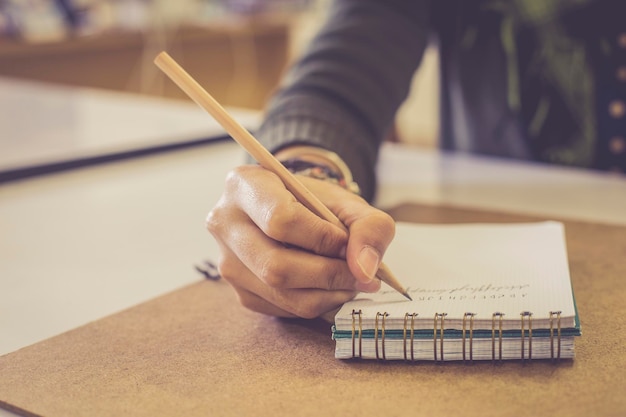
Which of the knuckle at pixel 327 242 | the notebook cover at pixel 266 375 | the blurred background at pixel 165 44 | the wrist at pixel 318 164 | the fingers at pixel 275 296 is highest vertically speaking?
the blurred background at pixel 165 44

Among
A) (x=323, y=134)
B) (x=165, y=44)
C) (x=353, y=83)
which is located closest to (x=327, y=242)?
(x=323, y=134)

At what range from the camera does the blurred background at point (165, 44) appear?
3.22 metres

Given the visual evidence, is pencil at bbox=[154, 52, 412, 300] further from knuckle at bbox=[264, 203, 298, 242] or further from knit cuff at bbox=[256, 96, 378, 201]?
knit cuff at bbox=[256, 96, 378, 201]

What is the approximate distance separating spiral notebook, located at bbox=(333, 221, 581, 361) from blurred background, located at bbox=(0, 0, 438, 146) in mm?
1677

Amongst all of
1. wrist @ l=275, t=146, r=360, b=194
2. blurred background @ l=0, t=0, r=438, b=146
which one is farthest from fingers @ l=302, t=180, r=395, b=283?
blurred background @ l=0, t=0, r=438, b=146

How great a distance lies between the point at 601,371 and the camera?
46cm

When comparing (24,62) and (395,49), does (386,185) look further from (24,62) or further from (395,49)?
(24,62)

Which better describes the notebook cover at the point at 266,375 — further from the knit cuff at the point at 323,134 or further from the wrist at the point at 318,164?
the knit cuff at the point at 323,134

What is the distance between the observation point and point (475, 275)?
1.87 feet

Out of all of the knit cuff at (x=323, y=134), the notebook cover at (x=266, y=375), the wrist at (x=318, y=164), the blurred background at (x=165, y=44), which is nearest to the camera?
the notebook cover at (x=266, y=375)

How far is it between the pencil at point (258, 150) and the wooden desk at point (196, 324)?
62mm

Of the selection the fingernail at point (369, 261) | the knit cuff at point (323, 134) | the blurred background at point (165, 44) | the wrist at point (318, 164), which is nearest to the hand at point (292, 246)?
the fingernail at point (369, 261)

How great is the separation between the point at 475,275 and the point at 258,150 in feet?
0.60

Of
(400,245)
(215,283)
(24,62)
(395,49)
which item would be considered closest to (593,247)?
(400,245)
